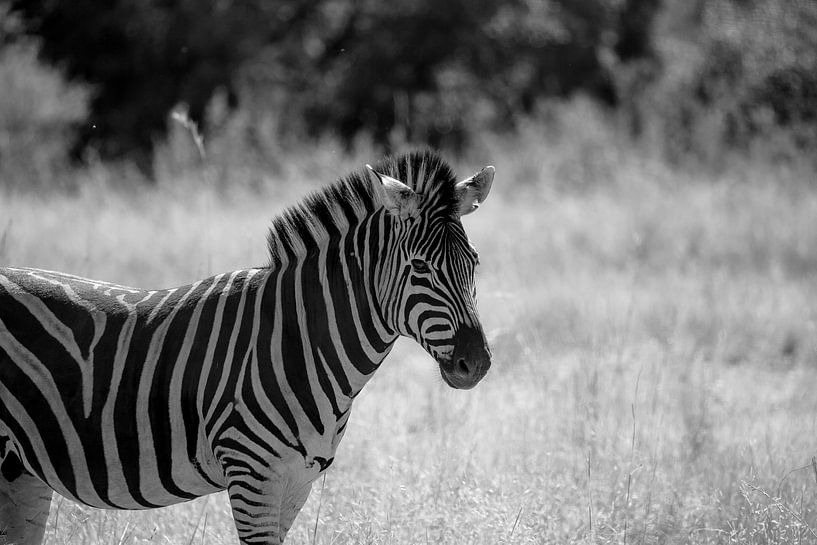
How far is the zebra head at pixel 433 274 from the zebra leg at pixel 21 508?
1.56 metres

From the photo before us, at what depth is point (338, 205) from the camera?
11.1ft

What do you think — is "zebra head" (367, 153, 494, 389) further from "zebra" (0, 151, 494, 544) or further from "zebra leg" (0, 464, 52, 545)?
"zebra leg" (0, 464, 52, 545)

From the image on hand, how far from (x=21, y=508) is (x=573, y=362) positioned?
172 inches

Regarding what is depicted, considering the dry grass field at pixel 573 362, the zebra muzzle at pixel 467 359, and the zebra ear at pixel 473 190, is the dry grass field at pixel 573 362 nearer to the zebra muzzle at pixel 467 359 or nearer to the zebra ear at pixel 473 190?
the zebra muzzle at pixel 467 359

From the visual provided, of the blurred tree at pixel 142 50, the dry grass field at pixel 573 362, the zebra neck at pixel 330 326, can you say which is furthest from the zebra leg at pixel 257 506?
the blurred tree at pixel 142 50

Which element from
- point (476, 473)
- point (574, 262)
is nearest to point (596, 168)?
point (574, 262)

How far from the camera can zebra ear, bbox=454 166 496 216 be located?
10.9 feet

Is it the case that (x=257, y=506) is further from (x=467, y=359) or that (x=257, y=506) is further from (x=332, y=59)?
(x=332, y=59)

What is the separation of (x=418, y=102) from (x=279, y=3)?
4.06 m

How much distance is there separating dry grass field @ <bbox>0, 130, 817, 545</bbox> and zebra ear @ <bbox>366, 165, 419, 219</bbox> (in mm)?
1328

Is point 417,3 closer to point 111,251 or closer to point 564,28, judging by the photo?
point 564,28

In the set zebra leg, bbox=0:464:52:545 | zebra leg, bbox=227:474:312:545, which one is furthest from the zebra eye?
zebra leg, bbox=0:464:52:545

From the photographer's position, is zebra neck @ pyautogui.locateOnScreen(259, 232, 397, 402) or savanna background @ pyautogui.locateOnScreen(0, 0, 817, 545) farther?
savanna background @ pyautogui.locateOnScreen(0, 0, 817, 545)

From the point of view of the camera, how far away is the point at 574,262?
959 centimetres
